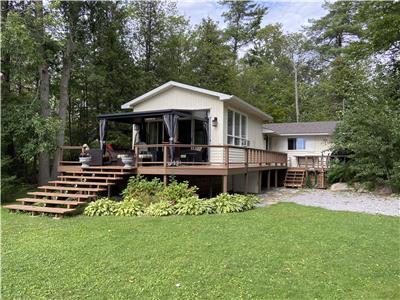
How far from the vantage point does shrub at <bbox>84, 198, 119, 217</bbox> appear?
8281 mm

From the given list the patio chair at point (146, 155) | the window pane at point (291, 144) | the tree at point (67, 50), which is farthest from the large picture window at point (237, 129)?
the window pane at point (291, 144)

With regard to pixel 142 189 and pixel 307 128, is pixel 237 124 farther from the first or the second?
pixel 307 128

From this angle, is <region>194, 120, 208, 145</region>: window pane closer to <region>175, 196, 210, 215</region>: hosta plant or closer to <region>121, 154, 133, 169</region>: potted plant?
<region>121, 154, 133, 169</region>: potted plant

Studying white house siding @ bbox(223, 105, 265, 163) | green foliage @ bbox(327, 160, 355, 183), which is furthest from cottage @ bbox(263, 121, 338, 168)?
green foliage @ bbox(327, 160, 355, 183)

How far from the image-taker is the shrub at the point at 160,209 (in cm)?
815

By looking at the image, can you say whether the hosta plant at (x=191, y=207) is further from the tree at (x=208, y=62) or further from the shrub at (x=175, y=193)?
the tree at (x=208, y=62)

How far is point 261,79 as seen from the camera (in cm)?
3178

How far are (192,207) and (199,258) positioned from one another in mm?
3531

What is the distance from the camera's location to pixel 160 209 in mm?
8266

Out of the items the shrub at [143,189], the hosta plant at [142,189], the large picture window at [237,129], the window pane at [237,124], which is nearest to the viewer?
the shrub at [143,189]

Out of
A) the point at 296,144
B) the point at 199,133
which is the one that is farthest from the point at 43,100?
the point at 296,144

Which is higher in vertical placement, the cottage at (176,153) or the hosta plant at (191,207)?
the cottage at (176,153)

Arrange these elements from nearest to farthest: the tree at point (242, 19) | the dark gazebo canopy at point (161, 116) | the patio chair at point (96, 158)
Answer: the dark gazebo canopy at point (161, 116)
the patio chair at point (96, 158)
the tree at point (242, 19)

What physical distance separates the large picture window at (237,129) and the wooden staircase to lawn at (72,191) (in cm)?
476
